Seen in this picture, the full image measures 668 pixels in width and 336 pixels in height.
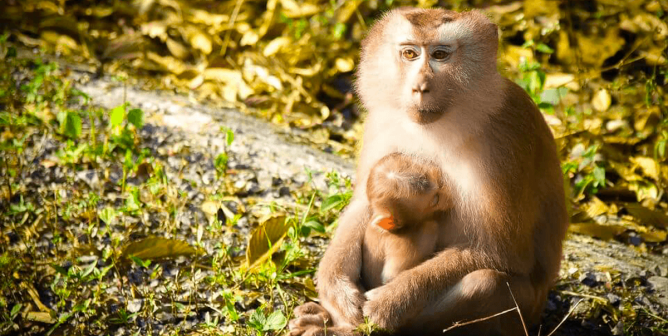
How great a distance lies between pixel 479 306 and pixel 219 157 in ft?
6.49

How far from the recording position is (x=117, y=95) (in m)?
5.79

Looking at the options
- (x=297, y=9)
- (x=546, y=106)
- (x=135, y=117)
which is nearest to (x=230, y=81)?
(x=297, y=9)

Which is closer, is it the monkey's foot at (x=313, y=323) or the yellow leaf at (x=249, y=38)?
the monkey's foot at (x=313, y=323)

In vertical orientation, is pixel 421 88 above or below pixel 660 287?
above

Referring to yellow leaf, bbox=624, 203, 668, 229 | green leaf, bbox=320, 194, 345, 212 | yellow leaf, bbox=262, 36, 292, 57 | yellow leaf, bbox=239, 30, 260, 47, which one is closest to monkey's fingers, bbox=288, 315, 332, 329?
green leaf, bbox=320, 194, 345, 212

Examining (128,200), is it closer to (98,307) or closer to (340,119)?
(98,307)

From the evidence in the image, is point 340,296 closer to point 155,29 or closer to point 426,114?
point 426,114

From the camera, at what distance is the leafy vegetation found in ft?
12.3

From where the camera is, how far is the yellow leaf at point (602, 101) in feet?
18.7

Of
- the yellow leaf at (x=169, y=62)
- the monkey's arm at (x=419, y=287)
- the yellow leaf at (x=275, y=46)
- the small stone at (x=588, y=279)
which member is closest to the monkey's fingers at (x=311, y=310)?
the monkey's arm at (x=419, y=287)

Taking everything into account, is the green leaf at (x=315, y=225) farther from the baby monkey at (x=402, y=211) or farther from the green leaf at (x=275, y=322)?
the green leaf at (x=275, y=322)

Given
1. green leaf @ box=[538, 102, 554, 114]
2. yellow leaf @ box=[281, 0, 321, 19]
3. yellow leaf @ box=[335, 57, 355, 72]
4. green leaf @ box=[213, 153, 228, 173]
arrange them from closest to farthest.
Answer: green leaf @ box=[213, 153, 228, 173] < green leaf @ box=[538, 102, 554, 114] < yellow leaf @ box=[335, 57, 355, 72] < yellow leaf @ box=[281, 0, 321, 19]

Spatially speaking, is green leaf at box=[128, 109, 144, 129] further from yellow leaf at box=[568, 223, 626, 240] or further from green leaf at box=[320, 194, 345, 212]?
yellow leaf at box=[568, 223, 626, 240]

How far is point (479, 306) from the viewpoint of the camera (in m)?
3.12
